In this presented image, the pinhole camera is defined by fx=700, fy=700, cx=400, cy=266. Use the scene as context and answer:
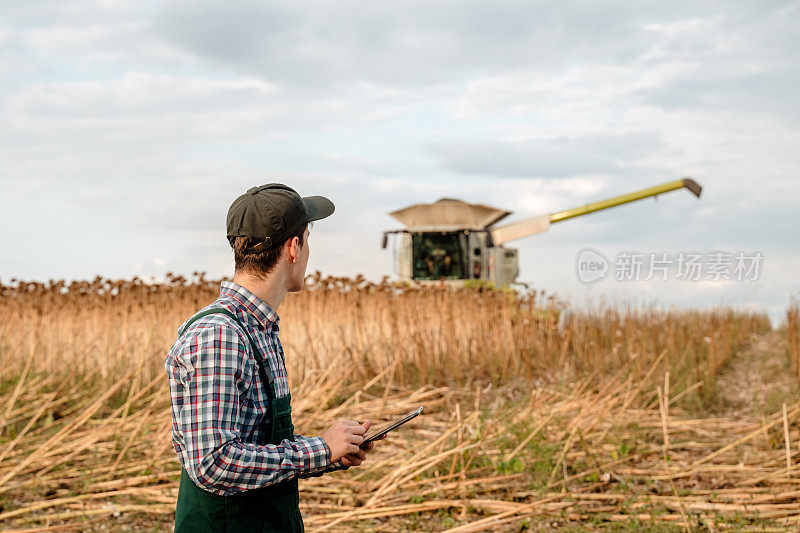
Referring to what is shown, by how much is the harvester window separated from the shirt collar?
11220 mm

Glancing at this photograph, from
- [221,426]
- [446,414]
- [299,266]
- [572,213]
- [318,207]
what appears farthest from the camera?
[572,213]

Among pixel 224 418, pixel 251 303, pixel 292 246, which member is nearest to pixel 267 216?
pixel 292 246

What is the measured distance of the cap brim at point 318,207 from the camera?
176 centimetres

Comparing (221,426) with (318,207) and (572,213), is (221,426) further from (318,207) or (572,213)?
(572,213)

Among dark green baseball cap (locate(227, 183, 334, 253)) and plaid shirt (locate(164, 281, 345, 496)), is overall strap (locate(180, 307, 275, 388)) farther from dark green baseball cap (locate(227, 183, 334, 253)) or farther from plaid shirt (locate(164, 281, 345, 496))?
dark green baseball cap (locate(227, 183, 334, 253))

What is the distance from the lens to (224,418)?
146 centimetres

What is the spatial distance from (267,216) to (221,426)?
48 cm

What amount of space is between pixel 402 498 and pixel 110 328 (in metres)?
5.28

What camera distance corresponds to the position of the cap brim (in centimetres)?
176

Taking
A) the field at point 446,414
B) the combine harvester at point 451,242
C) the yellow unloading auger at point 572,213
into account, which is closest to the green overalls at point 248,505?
the field at point 446,414

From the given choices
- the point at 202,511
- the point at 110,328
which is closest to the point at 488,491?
the point at 202,511

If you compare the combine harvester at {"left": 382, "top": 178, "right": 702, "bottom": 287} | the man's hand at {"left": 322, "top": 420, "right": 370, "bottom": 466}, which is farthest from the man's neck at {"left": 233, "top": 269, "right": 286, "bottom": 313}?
the combine harvester at {"left": 382, "top": 178, "right": 702, "bottom": 287}

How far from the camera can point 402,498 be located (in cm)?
356

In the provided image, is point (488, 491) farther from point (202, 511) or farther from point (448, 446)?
point (202, 511)
